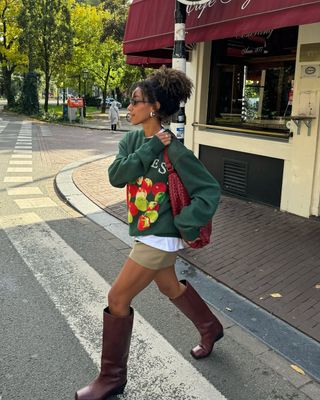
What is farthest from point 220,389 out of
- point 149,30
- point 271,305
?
point 149,30

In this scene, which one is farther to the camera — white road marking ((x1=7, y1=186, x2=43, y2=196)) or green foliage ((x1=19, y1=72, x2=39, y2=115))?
green foliage ((x1=19, y1=72, x2=39, y2=115))

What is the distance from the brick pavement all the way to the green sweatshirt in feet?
5.45

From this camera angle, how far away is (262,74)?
7.89m

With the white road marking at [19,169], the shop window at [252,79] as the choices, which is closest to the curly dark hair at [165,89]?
the shop window at [252,79]

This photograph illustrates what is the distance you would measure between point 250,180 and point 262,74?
6.95 ft

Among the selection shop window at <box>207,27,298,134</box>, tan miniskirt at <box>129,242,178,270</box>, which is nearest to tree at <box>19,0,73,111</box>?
shop window at <box>207,27,298,134</box>

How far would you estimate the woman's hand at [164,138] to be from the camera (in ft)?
7.79

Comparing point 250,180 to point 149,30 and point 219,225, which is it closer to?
point 219,225

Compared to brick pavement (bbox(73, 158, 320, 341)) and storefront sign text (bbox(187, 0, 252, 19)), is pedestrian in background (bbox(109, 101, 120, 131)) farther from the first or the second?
storefront sign text (bbox(187, 0, 252, 19))

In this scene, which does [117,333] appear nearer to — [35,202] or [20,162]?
[35,202]

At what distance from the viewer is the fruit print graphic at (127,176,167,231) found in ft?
8.08

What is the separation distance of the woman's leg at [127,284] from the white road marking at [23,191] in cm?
573

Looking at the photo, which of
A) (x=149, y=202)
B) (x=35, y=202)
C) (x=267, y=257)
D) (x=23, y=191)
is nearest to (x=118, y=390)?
(x=149, y=202)

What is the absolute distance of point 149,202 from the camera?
2477 millimetres
